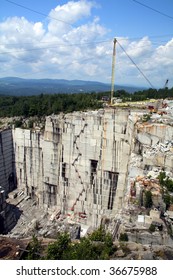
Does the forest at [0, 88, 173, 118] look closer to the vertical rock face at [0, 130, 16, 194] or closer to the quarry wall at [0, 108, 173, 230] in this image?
the quarry wall at [0, 108, 173, 230]

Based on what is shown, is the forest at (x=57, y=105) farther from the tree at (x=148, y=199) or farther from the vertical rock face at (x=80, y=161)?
the tree at (x=148, y=199)

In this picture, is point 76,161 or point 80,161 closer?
point 80,161

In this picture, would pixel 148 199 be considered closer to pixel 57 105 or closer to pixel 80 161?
pixel 80 161

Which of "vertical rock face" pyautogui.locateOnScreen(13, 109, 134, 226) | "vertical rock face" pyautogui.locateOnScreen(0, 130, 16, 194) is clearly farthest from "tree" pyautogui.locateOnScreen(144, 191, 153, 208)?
"vertical rock face" pyautogui.locateOnScreen(0, 130, 16, 194)

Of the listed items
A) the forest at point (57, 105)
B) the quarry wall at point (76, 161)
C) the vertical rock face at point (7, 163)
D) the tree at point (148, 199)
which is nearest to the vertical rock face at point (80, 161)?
the quarry wall at point (76, 161)

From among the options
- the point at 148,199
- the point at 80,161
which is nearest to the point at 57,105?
the point at 80,161

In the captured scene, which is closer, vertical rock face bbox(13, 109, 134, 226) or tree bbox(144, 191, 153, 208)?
tree bbox(144, 191, 153, 208)
